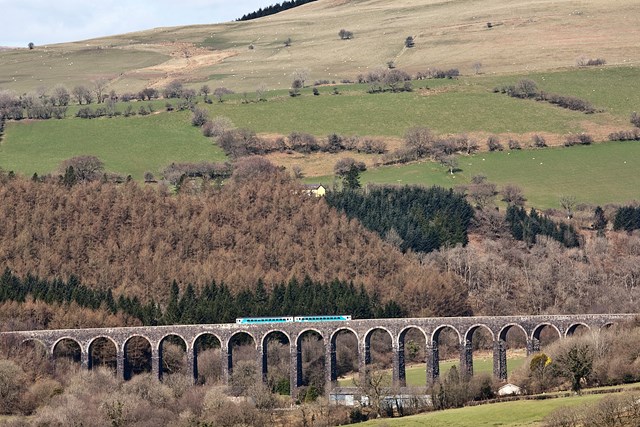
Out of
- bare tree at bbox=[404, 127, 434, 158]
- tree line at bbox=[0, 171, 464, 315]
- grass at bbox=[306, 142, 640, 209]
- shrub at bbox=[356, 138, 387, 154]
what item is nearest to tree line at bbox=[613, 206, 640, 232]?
grass at bbox=[306, 142, 640, 209]

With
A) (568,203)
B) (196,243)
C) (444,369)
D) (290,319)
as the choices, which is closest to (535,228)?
(568,203)

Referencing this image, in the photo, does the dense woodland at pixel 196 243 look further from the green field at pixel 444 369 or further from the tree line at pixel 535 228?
the tree line at pixel 535 228

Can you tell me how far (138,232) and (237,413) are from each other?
6125 centimetres

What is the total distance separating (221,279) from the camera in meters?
155

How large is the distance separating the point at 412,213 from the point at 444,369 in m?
44.7

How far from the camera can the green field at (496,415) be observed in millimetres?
94750

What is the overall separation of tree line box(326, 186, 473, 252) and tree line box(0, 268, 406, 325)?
894 inches

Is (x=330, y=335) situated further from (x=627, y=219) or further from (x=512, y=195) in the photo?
(x=512, y=195)

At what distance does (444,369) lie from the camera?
13212cm

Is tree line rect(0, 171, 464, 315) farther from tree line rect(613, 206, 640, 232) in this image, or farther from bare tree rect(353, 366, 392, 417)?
tree line rect(613, 206, 640, 232)

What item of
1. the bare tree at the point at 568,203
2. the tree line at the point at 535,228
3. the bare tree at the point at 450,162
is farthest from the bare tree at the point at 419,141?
the tree line at the point at 535,228

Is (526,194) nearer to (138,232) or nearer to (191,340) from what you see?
(138,232)

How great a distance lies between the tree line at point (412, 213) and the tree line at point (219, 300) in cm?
2270

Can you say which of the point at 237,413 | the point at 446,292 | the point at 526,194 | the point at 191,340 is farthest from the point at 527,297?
the point at 237,413
